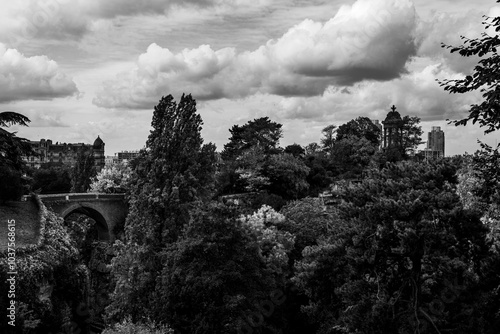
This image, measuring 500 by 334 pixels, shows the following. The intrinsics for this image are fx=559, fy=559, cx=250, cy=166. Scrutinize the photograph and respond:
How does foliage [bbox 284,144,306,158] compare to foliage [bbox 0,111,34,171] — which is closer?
foliage [bbox 0,111,34,171]

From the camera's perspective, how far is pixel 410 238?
61.7ft

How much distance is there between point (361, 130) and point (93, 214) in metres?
50.4

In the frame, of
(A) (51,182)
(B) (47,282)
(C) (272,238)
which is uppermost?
(A) (51,182)

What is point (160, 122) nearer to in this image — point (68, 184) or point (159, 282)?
point (159, 282)

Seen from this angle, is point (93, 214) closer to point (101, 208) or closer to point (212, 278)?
point (101, 208)

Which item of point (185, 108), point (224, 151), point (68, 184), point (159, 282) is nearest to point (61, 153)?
point (68, 184)

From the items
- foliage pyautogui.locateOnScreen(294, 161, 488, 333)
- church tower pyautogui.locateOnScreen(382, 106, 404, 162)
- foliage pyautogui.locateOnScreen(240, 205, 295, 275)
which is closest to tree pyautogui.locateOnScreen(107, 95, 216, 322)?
foliage pyautogui.locateOnScreen(240, 205, 295, 275)

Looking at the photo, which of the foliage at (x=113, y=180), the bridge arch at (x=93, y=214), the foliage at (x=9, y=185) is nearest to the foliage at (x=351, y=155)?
the foliage at (x=113, y=180)

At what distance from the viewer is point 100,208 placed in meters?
45.4

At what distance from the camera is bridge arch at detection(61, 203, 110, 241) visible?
42.8 m

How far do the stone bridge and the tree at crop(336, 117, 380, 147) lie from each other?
44.1 metres

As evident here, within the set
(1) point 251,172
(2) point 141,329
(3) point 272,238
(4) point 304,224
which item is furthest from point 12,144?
(1) point 251,172

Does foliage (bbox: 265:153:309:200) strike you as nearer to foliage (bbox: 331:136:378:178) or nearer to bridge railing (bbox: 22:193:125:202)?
bridge railing (bbox: 22:193:125:202)

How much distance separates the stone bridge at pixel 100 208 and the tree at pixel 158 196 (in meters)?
9.18
